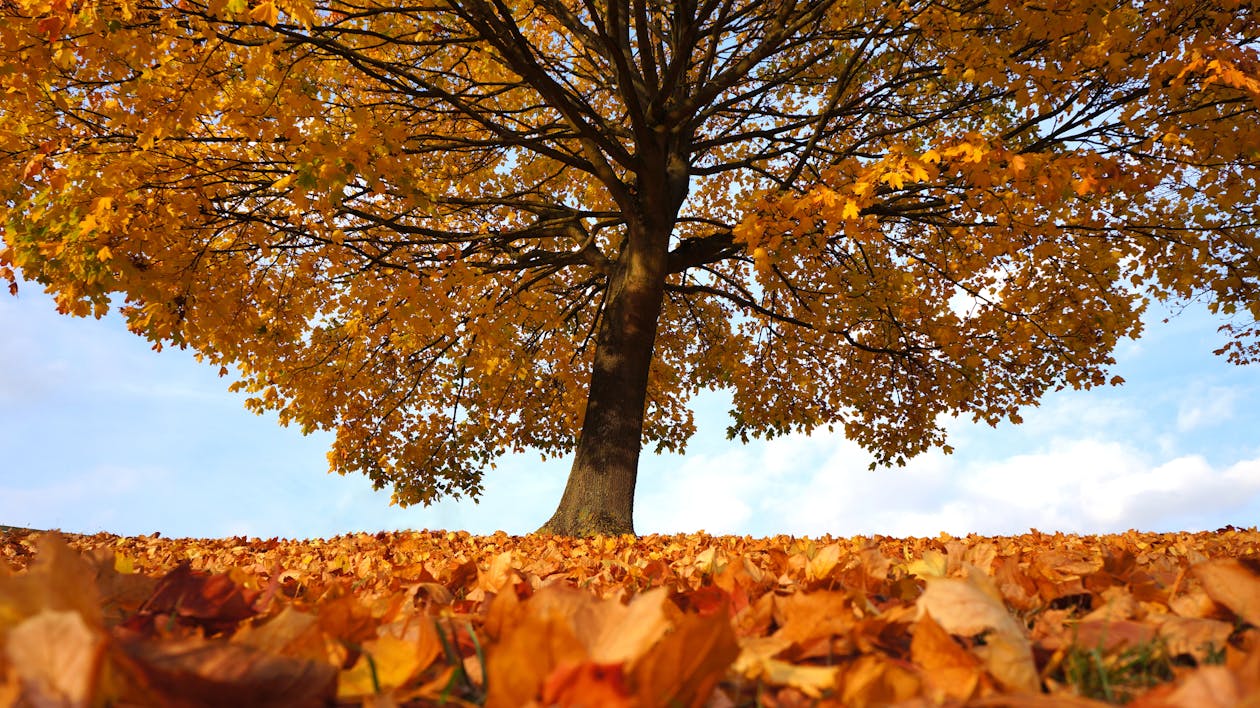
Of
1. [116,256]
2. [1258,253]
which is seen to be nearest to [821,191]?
[1258,253]

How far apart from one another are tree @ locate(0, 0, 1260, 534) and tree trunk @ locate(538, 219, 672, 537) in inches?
1.1

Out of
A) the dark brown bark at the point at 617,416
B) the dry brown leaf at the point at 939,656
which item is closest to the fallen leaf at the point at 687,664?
the dry brown leaf at the point at 939,656

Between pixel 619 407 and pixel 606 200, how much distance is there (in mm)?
4348

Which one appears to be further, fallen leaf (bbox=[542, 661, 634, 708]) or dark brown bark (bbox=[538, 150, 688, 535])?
dark brown bark (bbox=[538, 150, 688, 535])

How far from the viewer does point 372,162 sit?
563 centimetres

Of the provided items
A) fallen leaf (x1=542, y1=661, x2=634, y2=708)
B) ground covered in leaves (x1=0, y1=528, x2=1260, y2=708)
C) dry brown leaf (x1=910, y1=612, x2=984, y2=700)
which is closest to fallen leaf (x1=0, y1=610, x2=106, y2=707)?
ground covered in leaves (x1=0, y1=528, x2=1260, y2=708)

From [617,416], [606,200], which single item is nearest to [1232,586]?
[617,416]

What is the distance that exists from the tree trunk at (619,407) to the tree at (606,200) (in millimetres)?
29

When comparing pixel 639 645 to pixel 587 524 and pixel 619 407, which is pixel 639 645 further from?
pixel 619 407

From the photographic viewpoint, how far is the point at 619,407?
813 centimetres

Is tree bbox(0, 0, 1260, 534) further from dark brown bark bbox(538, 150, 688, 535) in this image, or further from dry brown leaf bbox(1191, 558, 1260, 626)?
dry brown leaf bbox(1191, 558, 1260, 626)

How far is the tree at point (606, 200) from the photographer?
5.55 meters

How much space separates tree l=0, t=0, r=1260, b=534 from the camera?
555 cm

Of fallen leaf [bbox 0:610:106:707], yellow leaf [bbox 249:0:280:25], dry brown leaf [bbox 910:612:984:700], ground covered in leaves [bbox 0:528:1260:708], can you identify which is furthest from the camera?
yellow leaf [bbox 249:0:280:25]
